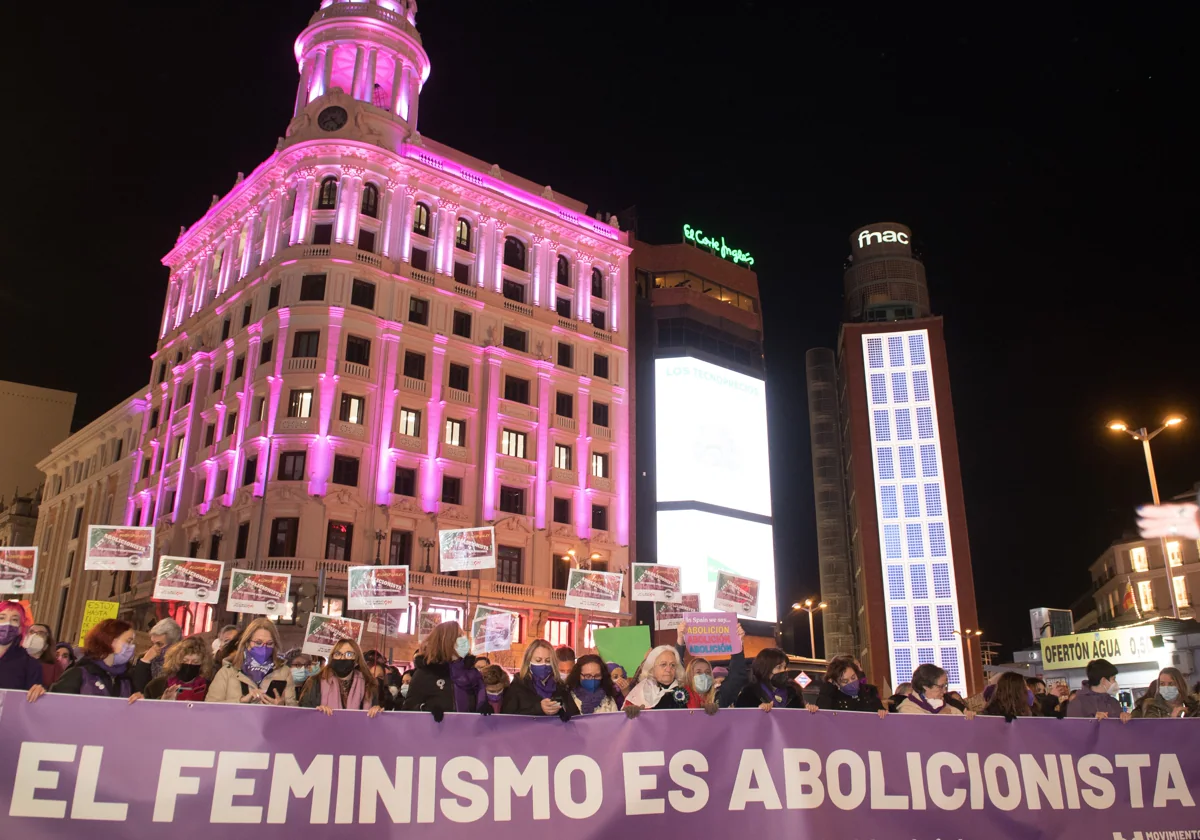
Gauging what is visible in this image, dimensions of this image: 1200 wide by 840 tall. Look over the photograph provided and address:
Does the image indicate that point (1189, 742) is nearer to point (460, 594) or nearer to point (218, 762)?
point (218, 762)

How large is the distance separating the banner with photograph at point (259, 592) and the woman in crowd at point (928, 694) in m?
16.3

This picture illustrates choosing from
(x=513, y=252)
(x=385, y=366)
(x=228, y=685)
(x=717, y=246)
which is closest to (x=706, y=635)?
(x=228, y=685)

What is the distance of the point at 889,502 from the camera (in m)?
82.5

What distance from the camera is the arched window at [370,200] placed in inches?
1978

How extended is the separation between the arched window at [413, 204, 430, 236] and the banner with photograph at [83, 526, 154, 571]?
32770 millimetres

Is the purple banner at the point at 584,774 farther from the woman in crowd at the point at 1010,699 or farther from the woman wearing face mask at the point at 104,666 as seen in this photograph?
the woman wearing face mask at the point at 104,666

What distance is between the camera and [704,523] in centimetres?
5706

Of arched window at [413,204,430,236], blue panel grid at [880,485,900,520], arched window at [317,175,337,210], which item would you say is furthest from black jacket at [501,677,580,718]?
blue panel grid at [880,485,900,520]

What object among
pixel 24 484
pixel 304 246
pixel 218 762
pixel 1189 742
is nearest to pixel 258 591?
pixel 218 762

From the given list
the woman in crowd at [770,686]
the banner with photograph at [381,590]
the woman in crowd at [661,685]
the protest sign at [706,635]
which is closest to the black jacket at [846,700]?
the woman in crowd at [770,686]

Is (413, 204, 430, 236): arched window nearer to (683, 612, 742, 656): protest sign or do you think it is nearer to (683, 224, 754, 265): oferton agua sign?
(683, 224, 754, 265): oferton agua sign

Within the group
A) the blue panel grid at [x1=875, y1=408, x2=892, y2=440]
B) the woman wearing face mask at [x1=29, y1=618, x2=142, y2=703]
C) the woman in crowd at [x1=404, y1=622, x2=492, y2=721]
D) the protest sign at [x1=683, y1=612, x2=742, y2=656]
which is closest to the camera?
the woman wearing face mask at [x1=29, y1=618, x2=142, y2=703]

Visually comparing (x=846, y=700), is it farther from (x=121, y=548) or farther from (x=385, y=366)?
(x=385, y=366)

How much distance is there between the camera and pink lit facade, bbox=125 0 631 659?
4475cm
